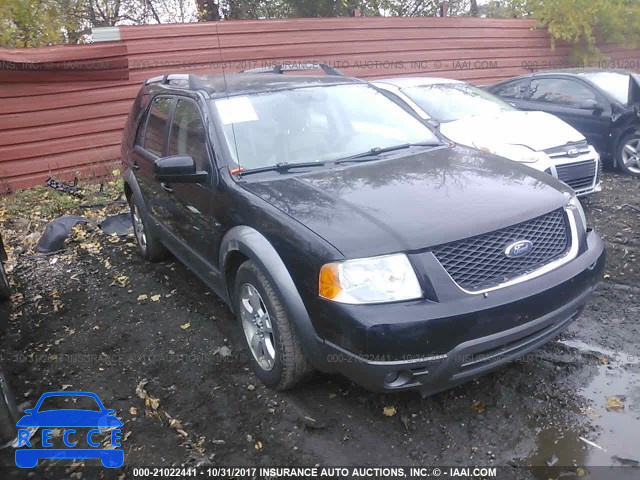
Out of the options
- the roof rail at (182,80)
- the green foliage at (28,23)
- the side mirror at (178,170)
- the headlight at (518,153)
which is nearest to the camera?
the side mirror at (178,170)

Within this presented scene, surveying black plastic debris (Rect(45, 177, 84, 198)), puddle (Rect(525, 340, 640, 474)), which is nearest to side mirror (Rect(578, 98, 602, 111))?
puddle (Rect(525, 340, 640, 474))

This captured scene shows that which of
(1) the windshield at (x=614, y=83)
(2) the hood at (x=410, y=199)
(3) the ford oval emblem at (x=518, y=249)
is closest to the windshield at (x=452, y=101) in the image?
(1) the windshield at (x=614, y=83)

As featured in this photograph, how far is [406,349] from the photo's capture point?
2273 millimetres

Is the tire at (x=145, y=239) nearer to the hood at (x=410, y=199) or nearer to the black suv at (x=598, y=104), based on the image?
the hood at (x=410, y=199)

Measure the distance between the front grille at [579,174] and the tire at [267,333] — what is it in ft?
13.0

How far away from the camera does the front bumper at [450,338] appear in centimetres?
227

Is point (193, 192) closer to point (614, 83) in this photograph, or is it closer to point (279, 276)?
point (279, 276)

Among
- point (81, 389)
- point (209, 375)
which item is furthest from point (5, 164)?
point (209, 375)

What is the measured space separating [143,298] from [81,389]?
125 cm

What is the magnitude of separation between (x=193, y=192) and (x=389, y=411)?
75.6 inches

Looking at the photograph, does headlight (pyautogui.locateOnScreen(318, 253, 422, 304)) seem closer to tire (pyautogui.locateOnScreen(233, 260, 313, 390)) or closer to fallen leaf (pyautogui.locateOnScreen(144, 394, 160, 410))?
tire (pyautogui.locateOnScreen(233, 260, 313, 390))

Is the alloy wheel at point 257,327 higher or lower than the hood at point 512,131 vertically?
lower

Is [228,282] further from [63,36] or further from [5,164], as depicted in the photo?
[63,36]

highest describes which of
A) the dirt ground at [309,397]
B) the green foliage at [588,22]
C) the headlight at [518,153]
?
the green foliage at [588,22]
